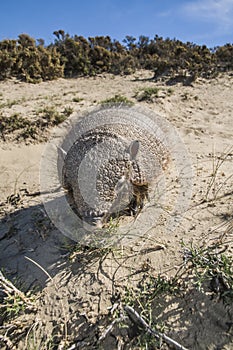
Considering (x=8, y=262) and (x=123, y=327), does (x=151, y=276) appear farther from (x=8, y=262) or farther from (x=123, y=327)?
(x=8, y=262)

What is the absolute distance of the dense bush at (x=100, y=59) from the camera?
8.86m

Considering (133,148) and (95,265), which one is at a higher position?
(133,148)

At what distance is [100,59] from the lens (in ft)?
33.5

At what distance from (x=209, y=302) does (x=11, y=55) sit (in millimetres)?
9728

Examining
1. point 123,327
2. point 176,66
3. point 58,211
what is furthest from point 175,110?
point 123,327

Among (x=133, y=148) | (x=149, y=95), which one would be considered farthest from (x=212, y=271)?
(x=149, y=95)

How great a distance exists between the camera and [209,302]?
6.53 feet

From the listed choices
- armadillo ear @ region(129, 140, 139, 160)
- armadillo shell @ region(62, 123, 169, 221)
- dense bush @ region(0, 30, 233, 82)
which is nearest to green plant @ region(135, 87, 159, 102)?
dense bush @ region(0, 30, 233, 82)

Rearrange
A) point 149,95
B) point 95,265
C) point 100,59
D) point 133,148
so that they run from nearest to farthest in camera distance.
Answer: point 95,265, point 133,148, point 149,95, point 100,59

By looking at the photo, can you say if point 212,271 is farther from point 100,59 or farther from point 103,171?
point 100,59

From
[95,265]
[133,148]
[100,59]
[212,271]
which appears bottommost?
[95,265]

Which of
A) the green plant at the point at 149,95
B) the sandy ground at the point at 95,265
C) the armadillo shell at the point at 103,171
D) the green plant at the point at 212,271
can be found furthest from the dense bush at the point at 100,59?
the green plant at the point at 212,271

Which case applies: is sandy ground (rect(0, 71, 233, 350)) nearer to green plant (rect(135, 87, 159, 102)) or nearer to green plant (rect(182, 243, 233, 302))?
green plant (rect(182, 243, 233, 302))

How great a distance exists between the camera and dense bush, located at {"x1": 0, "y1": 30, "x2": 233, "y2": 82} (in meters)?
8.86
